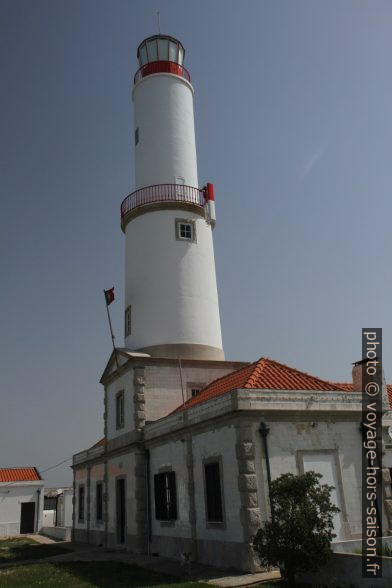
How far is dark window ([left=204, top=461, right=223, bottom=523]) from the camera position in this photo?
15.3m

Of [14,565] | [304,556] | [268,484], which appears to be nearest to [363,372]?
[268,484]

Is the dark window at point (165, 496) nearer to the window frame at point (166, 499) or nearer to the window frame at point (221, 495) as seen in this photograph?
the window frame at point (166, 499)

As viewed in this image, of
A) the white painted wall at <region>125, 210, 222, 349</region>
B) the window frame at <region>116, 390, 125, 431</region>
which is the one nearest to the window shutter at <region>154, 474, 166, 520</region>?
the window frame at <region>116, 390, 125, 431</region>

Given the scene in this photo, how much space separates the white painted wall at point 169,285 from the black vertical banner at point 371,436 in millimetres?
7466

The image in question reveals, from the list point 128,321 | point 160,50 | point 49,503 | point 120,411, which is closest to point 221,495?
point 120,411

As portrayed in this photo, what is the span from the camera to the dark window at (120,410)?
23.0 meters

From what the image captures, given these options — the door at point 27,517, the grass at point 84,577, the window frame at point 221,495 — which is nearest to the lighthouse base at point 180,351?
the window frame at point 221,495

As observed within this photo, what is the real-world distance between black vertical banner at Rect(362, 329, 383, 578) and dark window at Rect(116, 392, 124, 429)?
10.4m

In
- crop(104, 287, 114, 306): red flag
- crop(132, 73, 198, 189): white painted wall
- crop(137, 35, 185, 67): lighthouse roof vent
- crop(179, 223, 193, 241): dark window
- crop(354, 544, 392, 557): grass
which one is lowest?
crop(354, 544, 392, 557): grass

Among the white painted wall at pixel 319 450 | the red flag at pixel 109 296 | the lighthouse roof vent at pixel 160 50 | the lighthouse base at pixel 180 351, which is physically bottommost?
the white painted wall at pixel 319 450

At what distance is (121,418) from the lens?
75.6 feet

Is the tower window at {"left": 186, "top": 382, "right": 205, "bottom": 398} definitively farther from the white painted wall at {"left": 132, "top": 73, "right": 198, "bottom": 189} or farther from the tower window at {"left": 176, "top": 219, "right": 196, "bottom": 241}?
the white painted wall at {"left": 132, "top": 73, "right": 198, "bottom": 189}

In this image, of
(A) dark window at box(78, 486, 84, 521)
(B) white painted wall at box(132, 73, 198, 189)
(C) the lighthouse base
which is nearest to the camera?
(C) the lighthouse base

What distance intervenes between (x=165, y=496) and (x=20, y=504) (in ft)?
76.4
